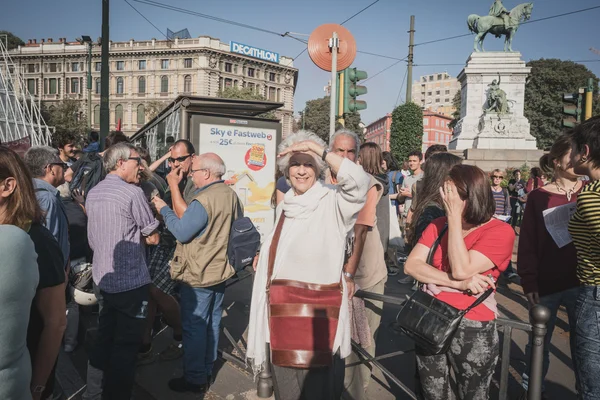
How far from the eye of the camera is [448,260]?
2.39 m

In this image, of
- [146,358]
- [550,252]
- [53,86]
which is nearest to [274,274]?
[550,252]

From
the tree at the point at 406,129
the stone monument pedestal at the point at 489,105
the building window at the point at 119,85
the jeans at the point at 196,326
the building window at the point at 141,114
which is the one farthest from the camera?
the building window at the point at 119,85

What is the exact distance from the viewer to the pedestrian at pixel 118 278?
3066mm

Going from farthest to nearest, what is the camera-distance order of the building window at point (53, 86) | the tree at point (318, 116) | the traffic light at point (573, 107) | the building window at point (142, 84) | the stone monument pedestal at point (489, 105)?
the building window at point (53, 86) → the building window at point (142, 84) → the tree at point (318, 116) → the stone monument pedestal at point (489, 105) → the traffic light at point (573, 107)

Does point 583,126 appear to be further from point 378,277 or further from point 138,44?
point 138,44

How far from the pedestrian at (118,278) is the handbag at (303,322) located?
1.27 metres

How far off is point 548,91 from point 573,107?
4540 centimetres

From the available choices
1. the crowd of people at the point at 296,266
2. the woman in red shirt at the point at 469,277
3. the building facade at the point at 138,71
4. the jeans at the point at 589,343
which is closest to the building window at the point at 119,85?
the building facade at the point at 138,71

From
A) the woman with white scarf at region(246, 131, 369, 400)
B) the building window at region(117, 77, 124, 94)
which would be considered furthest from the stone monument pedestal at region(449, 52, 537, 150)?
the building window at region(117, 77, 124, 94)

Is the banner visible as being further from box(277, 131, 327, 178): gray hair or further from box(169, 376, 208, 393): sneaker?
box(277, 131, 327, 178): gray hair

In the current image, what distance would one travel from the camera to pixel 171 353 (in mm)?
4266

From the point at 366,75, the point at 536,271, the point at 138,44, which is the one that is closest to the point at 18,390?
the point at 536,271

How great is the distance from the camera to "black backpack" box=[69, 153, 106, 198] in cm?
459

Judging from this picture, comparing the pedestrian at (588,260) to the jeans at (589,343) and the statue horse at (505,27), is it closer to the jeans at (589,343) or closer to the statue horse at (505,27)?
the jeans at (589,343)
